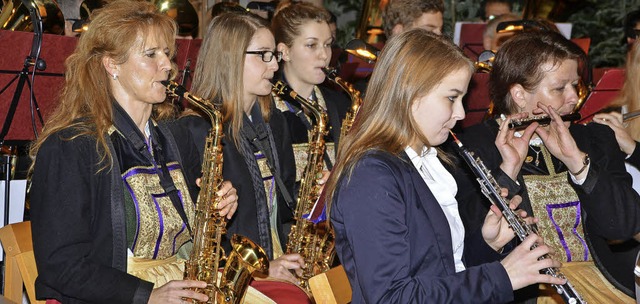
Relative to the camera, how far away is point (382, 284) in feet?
7.43

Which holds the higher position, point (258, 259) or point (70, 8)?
point (70, 8)

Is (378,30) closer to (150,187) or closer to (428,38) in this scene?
(150,187)

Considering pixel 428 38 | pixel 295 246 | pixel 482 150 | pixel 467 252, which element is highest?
pixel 428 38

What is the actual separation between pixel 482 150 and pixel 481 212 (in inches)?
12.8

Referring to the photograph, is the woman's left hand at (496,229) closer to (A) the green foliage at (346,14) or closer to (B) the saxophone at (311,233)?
(B) the saxophone at (311,233)

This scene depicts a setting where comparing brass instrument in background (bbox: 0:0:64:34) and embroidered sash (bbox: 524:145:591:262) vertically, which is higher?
brass instrument in background (bbox: 0:0:64:34)

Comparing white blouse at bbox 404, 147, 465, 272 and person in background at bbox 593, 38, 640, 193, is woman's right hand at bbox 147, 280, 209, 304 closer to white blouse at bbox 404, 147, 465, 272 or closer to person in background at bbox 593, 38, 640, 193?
white blouse at bbox 404, 147, 465, 272

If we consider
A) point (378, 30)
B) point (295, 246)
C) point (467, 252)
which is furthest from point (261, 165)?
point (378, 30)

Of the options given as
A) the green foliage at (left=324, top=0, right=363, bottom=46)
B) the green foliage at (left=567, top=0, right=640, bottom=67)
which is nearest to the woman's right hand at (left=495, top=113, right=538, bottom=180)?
the green foliage at (left=324, top=0, right=363, bottom=46)

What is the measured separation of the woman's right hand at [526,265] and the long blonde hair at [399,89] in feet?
1.38

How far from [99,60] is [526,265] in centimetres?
184

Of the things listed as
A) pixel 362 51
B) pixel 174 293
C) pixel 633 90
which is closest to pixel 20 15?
pixel 362 51

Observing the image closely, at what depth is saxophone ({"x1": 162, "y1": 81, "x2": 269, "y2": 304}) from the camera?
3.30 m

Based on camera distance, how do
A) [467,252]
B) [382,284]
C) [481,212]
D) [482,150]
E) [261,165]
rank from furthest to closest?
[261,165] < [482,150] < [481,212] < [467,252] < [382,284]
